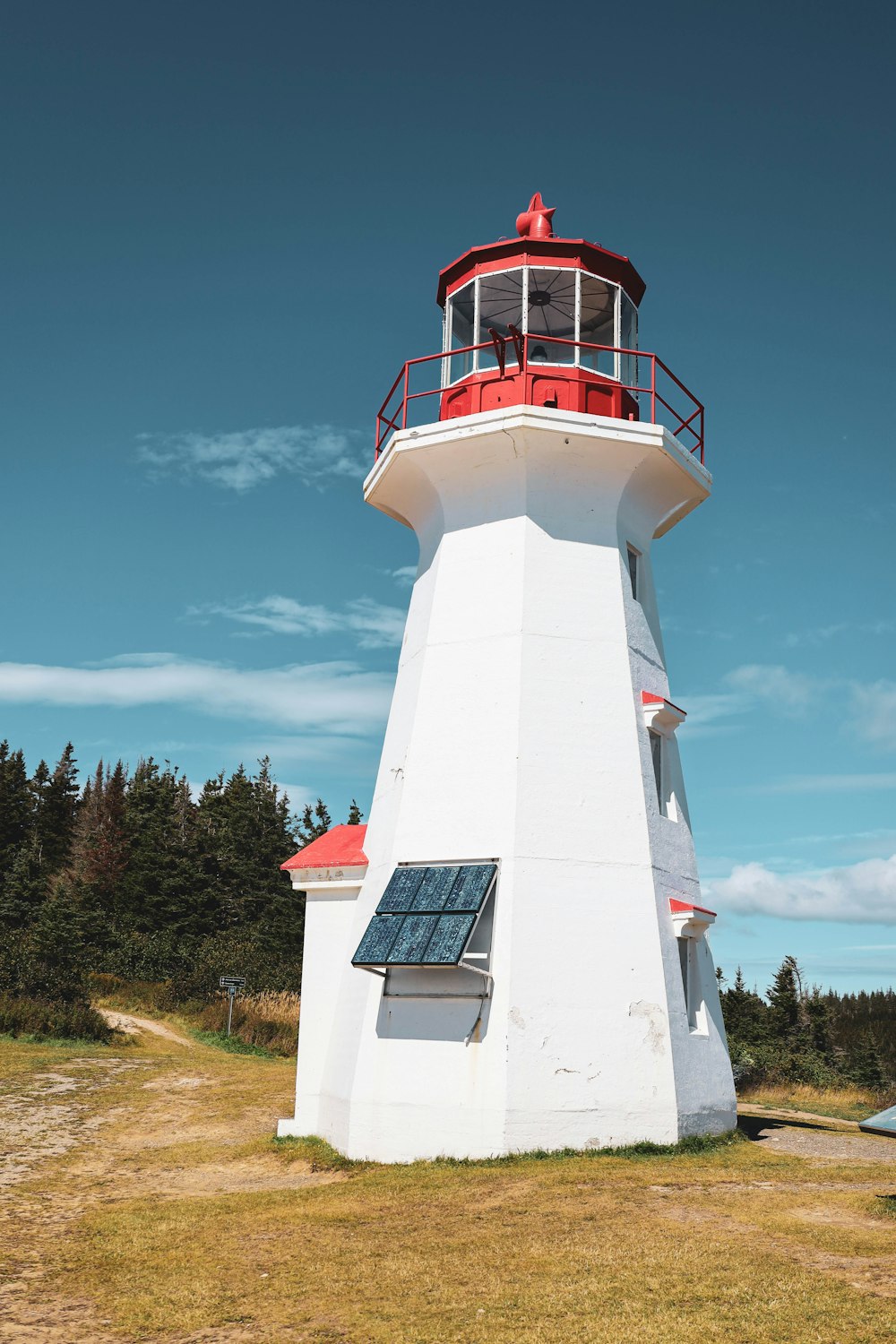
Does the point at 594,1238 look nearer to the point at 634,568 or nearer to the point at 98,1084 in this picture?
the point at 634,568

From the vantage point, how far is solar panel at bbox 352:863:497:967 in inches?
492

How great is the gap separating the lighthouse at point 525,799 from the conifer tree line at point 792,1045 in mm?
10838

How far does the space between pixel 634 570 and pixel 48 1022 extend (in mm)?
16678

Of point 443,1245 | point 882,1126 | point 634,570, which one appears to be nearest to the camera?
point 443,1245

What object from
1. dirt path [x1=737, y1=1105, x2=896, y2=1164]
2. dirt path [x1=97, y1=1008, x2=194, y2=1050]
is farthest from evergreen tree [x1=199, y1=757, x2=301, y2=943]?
dirt path [x1=737, y1=1105, x2=896, y2=1164]

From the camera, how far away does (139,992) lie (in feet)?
103

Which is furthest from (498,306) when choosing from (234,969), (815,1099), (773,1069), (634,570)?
(234,969)

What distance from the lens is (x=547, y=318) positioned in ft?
53.2

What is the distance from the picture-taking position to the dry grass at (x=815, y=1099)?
19.1 metres

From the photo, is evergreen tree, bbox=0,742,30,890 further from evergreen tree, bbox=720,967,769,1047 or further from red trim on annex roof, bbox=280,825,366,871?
red trim on annex roof, bbox=280,825,366,871

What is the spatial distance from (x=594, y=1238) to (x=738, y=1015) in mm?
29490

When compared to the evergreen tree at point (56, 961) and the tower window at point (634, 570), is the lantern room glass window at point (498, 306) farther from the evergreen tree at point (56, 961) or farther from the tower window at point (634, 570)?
the evergreen tree at point (56, 961)

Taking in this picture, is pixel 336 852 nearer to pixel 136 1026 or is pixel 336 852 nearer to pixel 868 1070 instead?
pixel 136 1026

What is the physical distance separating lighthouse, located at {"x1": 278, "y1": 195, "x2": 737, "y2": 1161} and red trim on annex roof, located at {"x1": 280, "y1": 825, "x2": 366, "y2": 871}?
5 centimetres
